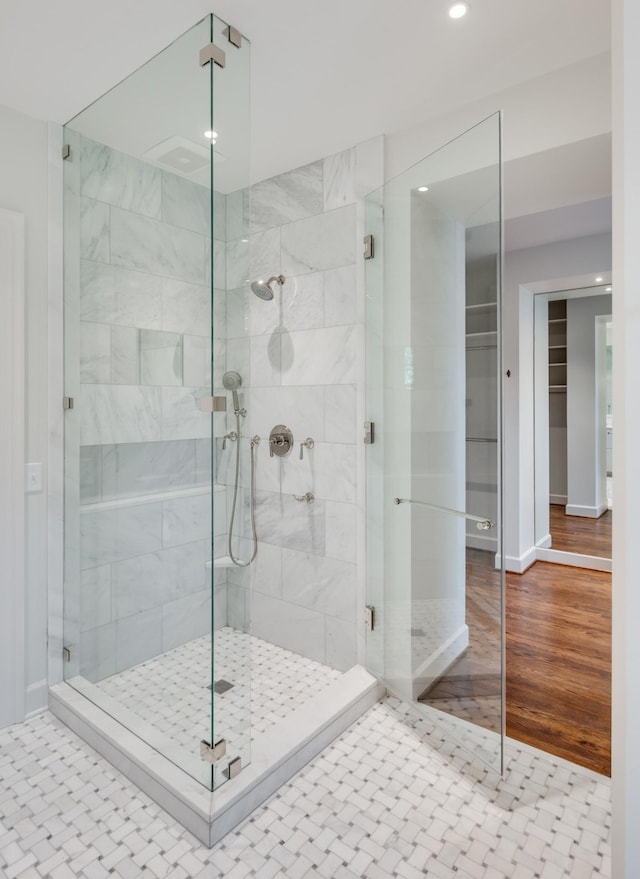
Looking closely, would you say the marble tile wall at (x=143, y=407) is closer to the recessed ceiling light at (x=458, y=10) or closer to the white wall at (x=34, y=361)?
the white wall at (x=34, y=361)

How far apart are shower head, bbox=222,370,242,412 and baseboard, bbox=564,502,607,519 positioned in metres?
3.76

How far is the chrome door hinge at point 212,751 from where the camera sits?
1.52m

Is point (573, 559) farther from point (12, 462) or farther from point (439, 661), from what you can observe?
point (12, 462)

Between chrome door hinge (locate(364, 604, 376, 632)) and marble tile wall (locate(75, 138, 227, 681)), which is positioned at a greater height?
marble tile wall (locate(75, 138, 227, 681))

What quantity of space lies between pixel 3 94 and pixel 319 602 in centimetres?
249

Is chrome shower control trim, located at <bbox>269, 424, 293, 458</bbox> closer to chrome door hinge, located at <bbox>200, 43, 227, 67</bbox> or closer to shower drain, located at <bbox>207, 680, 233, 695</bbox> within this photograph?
shower drain, located at <bbox>207, 680, 233, 695</bbox>

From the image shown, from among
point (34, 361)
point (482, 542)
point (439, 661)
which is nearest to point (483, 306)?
point (482, 542)

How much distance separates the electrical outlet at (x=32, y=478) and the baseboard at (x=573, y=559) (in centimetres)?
384

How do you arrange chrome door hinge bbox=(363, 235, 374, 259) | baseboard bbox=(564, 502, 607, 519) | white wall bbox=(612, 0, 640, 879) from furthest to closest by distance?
baseboard bbox=(564, 502, 607, 519)
chrome door hinge bbox=(363, 235, 374, 259)
white wall bbox=(612, 0, 640, 879)

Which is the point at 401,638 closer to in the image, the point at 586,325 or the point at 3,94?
the point at 3,94

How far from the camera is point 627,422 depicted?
869 millimetres

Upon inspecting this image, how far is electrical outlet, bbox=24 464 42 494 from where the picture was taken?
80.5 inches

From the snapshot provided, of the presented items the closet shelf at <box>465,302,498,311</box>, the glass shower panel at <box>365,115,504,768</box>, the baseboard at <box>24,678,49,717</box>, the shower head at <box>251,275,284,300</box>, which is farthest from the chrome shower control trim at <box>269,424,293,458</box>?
the baseboard at <box>24,678,49,717</box>

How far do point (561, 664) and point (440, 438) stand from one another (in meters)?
1.58
